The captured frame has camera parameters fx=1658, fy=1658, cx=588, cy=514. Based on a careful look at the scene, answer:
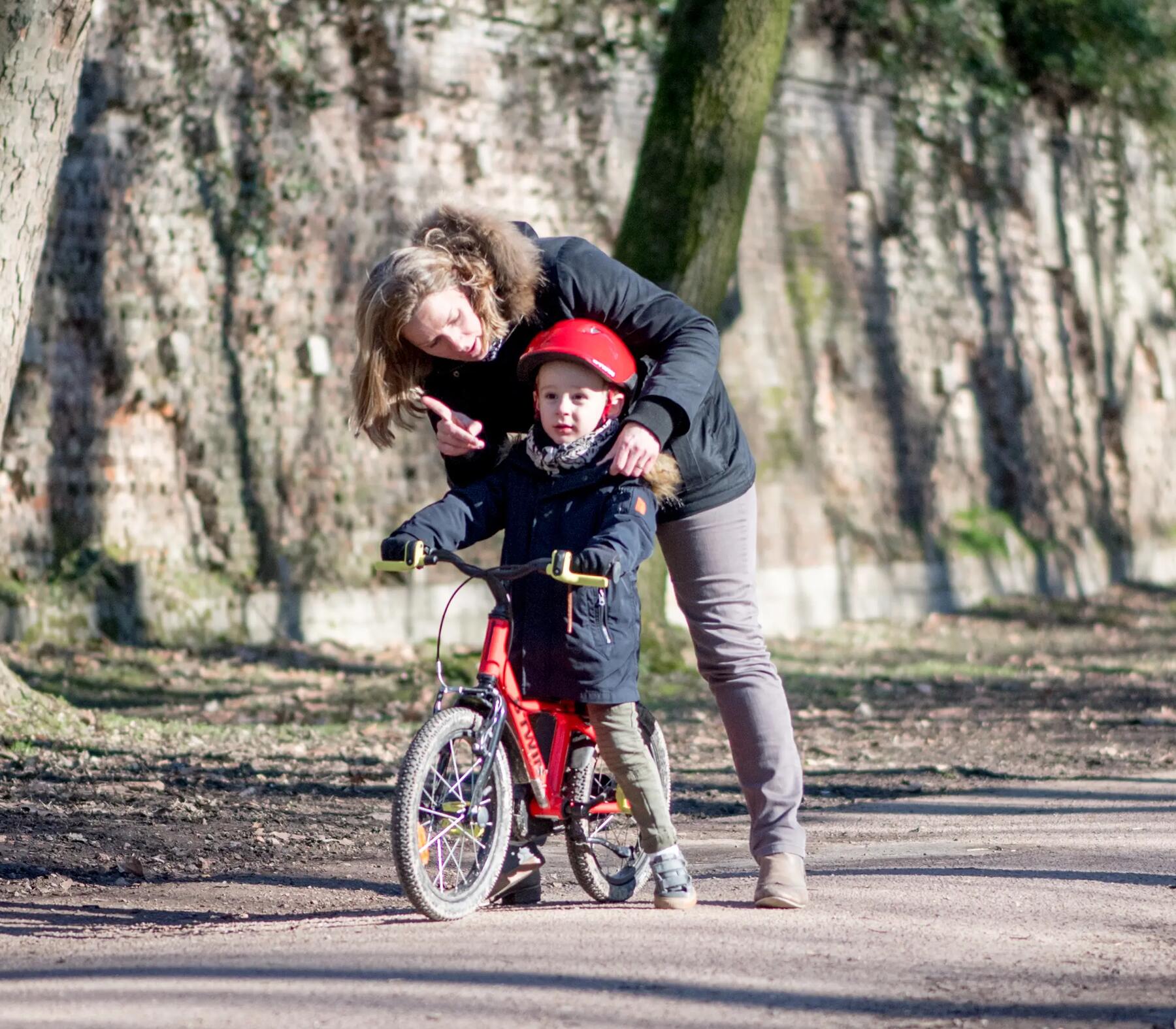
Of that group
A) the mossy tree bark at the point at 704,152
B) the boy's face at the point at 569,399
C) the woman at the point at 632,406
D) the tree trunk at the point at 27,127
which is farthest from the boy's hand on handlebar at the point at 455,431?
the mossy tree bark at the point at 704,152

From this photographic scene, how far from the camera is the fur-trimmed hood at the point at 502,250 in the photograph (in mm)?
4281

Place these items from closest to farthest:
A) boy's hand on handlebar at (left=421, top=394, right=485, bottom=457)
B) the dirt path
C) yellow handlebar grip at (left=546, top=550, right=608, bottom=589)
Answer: the dirt path
yellow handlebar grip at (left=546, top=550, right=608, bottom=589)
boy's hand on handlebar at (left=421, top=394, right=485, bottom=457)

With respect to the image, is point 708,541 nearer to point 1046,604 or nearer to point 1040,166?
point 1046,604

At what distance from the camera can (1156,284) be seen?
19.2 m

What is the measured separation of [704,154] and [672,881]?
630 cm

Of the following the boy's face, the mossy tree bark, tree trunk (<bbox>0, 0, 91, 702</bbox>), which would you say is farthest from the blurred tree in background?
the boy's face

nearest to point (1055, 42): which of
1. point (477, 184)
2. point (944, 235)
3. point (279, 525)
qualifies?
point (944, 235)

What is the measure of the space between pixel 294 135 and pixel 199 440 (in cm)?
227

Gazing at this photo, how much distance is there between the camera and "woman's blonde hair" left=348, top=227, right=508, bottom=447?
4.21m

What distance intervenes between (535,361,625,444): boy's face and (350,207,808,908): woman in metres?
0.13

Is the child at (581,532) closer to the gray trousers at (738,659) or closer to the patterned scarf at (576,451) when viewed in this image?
the patterned scarf at (576,451)

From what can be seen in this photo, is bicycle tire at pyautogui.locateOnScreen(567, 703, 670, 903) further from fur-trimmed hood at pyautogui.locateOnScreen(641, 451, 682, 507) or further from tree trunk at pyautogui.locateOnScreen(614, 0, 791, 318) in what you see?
tree trunk at pyautogui.locateOnScreen(614, 0, 791, 318)

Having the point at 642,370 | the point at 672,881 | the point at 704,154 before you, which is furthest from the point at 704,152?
the point at 672,881

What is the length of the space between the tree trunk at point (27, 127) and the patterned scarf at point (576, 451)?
3.47 m
